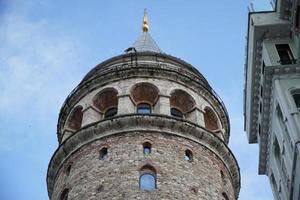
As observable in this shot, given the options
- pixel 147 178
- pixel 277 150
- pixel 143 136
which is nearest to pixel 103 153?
pixel 143 136

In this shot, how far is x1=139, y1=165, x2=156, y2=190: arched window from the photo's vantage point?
74.7 feet

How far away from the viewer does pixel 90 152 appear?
81.9 feet

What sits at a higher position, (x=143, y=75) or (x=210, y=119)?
(x=143, y=75)

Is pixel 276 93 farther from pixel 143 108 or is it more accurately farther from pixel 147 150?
pixel 143 108

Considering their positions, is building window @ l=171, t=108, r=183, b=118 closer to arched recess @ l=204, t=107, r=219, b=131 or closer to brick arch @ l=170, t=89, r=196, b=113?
brick arch @ l=170, t=89, r=196, b=113

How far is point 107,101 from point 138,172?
5.77 meters

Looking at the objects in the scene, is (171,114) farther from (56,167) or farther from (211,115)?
(56,167)

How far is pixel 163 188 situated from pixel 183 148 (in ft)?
8.94

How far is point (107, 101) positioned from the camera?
2814 cm

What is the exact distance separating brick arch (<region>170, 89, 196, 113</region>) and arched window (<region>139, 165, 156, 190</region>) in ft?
16.9

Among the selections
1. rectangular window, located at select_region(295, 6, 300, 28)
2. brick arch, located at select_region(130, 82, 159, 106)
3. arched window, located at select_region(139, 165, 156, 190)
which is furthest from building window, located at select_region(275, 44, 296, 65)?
brick arch, located at select_region(130, 82, 159, 106)

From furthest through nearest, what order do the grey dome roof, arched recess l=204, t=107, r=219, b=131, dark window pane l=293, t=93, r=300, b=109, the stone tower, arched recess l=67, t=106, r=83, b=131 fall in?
1. the grey dome roof
2. arched recess l=204, t=107, r=219, b=131
3. arched recess l=67, t=106, r=83, b=131
4. the stone tower
5. dark window pane l=293, t=93, r=300, b=109

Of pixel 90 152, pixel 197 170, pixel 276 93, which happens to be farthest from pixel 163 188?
pixel 276 93

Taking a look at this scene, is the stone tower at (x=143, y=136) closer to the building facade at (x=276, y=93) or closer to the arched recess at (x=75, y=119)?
the arched recess at (x=75, y=119)
